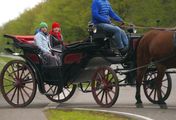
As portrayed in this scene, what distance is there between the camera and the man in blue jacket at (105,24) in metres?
12.0

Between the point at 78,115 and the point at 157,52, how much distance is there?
2383 millimetres

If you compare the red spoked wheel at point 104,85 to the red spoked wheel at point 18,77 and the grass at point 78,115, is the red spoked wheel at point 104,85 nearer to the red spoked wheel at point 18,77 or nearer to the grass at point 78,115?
the grass at point 78,115

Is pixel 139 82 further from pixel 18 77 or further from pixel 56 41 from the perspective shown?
pixel 18 77

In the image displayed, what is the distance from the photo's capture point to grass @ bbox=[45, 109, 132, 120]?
32.3 ft

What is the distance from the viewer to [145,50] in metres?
11.8

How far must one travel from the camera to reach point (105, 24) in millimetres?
12055

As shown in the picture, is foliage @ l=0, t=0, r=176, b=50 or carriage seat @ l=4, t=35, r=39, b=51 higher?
foliage @ l=0, t=0, r=176, b=50

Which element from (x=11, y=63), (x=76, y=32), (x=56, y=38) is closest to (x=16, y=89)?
(x=11, y=63)

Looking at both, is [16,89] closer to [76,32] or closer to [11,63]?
[11,63]

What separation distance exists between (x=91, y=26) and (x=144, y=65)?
1455 millimetres

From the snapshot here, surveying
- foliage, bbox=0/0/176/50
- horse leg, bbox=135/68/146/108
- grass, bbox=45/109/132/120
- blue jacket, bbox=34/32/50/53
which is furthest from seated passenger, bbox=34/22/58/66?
foliage, bbox=0/0/176/50

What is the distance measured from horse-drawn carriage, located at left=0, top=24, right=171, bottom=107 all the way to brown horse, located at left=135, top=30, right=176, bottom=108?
0.22 metres

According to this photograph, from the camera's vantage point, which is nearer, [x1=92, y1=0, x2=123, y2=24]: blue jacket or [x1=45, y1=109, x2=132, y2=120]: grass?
[x1=45, y1=109, x2=132, y2=120]: grass

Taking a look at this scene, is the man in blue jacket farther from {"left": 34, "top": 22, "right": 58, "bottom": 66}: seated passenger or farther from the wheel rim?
{"left": 34, "top": 22, "right": 58, "bottom": 66}: seated passenger
